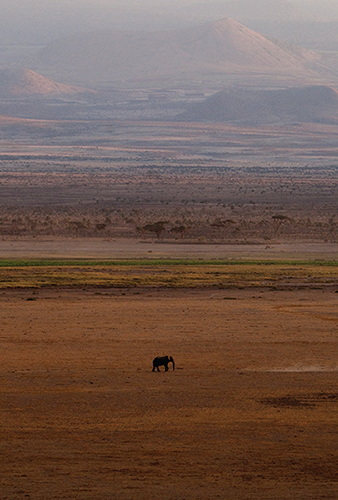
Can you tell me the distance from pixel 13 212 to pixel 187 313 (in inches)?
1547

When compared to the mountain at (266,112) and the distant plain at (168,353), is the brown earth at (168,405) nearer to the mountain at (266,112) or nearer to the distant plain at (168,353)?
the distant plain at (168,353)

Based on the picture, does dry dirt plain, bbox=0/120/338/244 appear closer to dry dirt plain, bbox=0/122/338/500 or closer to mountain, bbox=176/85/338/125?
dry dirt plain, bbox=0/122/338/500

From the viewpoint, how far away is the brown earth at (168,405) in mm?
9625

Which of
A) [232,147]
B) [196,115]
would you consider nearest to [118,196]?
[232,147]

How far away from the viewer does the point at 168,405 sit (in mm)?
12531

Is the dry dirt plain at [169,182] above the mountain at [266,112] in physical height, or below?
below

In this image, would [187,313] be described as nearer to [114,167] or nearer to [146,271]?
[146,271]

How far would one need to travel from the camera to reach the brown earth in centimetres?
962

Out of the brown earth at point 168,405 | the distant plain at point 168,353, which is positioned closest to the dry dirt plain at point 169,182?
the distant plain at point 168,353

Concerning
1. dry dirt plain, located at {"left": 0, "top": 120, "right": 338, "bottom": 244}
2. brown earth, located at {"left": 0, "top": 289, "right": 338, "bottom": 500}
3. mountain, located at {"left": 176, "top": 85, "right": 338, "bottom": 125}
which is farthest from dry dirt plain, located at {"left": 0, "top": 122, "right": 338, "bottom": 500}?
mountain, located at {"left": 176, "top": 85, "right": 338, "bottom": 125}

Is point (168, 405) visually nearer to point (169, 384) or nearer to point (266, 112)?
point (169, 384)

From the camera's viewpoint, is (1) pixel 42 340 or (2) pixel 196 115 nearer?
(1) pixel 42 340

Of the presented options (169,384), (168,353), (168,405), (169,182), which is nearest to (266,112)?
(169,182)

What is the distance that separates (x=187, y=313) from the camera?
21.3 metres
